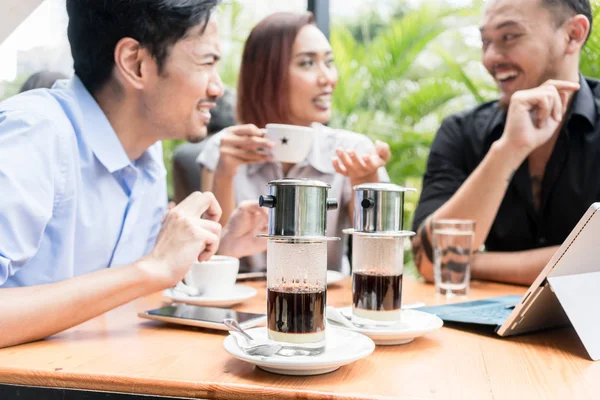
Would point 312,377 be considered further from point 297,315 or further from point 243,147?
point 243,147

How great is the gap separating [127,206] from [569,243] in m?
1.01

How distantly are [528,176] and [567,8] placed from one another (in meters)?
0.55

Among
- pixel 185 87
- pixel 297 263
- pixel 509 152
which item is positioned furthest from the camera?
pixel 509 152

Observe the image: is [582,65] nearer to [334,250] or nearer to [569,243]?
[334,250]

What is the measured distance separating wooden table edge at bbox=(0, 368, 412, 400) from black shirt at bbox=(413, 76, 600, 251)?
1250 millimetres

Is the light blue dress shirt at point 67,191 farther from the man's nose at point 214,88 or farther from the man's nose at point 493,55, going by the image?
the man's nose at point 493,55

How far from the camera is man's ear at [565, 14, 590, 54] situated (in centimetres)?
199

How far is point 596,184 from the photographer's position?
1.90m

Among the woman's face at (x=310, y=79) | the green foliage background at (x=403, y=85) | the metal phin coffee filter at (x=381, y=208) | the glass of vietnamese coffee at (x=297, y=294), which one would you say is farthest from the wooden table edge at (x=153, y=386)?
the green foliage background at (x=403, y=85)

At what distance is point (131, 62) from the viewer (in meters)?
1.48

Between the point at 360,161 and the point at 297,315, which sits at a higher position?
the point at 360,161

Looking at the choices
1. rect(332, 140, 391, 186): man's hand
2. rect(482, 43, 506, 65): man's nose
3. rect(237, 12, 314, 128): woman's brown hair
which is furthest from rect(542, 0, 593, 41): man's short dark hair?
rect(237, 12, 314, 128): woman's brown hair

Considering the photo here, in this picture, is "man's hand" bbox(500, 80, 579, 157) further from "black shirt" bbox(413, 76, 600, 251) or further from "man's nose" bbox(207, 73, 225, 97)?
"man's nose" bbox(207, 73, 225, 97)

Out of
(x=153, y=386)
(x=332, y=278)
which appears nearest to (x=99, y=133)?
(x=332, y=278)
